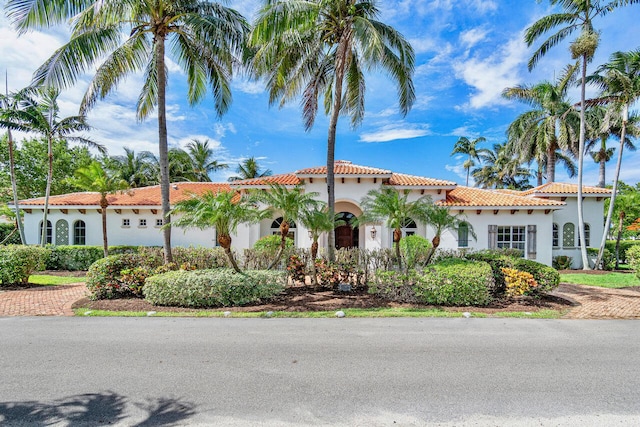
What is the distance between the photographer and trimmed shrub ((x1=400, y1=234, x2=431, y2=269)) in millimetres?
10602

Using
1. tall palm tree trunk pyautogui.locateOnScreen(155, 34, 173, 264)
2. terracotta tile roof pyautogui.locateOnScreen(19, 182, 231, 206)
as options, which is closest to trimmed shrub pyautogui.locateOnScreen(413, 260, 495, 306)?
tall palm tree trunk pyautogui.locateOnScreen(155, 34, 173, 264)

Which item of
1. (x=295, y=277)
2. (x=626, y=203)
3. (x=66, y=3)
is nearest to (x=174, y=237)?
(x=295, y=277)

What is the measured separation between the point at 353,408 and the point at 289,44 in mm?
11268

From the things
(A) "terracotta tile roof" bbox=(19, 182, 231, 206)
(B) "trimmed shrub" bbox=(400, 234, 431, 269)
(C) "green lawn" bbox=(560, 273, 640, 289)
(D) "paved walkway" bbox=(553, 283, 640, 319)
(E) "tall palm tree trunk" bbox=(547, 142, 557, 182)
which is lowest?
(C) "green lawn" bbox=(560, 273, 640, 289)

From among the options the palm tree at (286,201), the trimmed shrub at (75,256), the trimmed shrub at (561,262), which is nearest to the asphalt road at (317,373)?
the palm tree at (286,201)

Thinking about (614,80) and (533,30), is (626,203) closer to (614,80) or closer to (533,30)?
(614,80)

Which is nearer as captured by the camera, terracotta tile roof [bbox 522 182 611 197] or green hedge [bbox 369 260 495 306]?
green hedge [bbox 369 260 495 306]

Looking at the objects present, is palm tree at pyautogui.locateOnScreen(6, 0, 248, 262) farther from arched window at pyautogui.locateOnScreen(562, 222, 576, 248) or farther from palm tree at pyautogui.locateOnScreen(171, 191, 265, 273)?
arched window at pyautogui.locateOnScreen(562, 222, 576, 248)

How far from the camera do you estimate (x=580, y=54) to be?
15.6 meters

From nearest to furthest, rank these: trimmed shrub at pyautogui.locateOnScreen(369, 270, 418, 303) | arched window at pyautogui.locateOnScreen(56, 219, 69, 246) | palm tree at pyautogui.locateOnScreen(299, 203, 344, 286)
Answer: trimmed shrub at pyautogui.locateOnScreen(369, 270, 418, 303) < palm tree at pyautogui.locateOnScreen(299, 203, 344, 286) < arched window at pyautogui.locateOnScreen(56, 219, 69, 246)

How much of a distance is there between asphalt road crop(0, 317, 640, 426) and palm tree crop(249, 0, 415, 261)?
543 cm

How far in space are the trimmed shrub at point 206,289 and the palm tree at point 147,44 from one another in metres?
2.14

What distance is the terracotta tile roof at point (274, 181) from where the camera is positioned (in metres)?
15.8

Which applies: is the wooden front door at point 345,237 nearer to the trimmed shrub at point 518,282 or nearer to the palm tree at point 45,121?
the trimmed shrub at point 518,282
